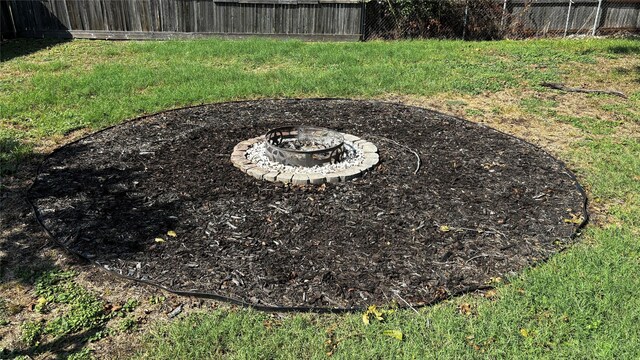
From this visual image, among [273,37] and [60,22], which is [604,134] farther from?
[60,22]

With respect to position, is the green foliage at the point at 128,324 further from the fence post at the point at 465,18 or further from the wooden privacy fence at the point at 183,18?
the fence post at the point at 465,18

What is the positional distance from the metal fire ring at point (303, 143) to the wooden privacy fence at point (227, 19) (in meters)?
7.47

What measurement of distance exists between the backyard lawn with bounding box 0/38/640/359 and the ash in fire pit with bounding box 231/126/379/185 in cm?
190

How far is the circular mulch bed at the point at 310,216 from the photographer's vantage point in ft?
11.6

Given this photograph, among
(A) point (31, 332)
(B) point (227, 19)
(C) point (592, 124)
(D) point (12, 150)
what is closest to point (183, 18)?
(B) point (227, 19)

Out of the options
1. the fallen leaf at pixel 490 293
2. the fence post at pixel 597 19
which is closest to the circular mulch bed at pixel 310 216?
the fallen leaf at pixel 490 293

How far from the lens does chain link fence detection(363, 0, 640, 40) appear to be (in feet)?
42.0

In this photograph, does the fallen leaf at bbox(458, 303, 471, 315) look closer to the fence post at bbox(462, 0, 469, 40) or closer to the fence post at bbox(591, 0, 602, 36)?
the fence post at bbox(462, 0, 469, 40)

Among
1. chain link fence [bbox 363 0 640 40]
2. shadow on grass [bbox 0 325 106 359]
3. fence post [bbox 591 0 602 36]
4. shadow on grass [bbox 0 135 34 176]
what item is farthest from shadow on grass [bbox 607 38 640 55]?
shadow on grass [bbox 0 325 106 359]

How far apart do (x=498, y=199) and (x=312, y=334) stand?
2.51m

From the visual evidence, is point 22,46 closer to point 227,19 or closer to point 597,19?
point 227,19

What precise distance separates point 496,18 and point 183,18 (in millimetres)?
8069

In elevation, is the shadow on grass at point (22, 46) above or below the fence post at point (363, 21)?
below

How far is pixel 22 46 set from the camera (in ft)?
36.3
